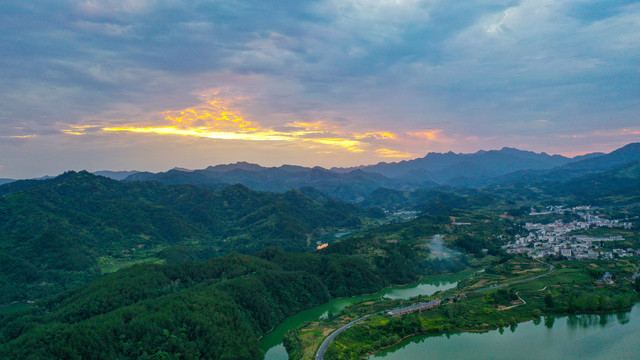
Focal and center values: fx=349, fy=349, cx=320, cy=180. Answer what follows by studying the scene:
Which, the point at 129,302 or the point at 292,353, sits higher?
the point at 129,302

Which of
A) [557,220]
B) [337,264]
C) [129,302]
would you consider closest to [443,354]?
[337,264]

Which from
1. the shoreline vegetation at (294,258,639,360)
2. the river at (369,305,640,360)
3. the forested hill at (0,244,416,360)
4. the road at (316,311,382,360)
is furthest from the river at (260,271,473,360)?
the river at (369,305,640,360)

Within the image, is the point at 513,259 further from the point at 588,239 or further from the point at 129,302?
the point at 129,302

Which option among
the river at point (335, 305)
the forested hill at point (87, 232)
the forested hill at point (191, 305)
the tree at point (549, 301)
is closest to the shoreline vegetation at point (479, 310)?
the tree at point (549, 301)

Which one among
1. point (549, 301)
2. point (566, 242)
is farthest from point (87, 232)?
point (566, 242)

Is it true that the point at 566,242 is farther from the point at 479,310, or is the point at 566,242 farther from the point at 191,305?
the point at 191,305

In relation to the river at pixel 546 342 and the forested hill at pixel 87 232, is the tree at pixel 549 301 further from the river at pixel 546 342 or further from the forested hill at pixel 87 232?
the forested hill at pixel 87 232

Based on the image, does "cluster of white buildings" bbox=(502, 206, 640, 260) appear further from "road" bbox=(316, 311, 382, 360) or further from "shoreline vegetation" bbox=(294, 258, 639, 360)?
"road" bbox=(316, 311, 382, 360)
